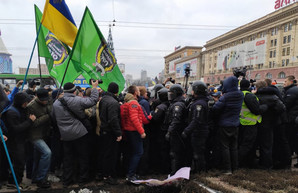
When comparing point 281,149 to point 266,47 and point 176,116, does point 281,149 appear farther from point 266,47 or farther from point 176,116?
point 266,47

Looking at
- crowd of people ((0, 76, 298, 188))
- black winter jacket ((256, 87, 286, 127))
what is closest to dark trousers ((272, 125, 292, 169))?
crowd of people ((0, 76, 298, 188))

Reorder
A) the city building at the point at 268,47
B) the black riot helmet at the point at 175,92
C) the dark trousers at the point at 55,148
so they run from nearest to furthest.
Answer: the black riot helmet at the point at 175,92 → the dark trousers at the point at 55,148 → the city building at the point at 268,47

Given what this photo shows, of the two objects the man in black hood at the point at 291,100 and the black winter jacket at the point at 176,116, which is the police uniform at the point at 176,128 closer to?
the black winter jacket at the point at 176,116

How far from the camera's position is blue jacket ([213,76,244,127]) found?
4.21 meters

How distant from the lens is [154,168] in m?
4.96

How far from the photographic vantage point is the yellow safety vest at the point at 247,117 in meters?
4.54

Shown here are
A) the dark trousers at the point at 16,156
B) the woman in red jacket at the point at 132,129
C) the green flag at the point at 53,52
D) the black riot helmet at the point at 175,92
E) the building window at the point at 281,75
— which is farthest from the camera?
the building window at the point at 281,75

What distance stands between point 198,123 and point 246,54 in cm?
5578

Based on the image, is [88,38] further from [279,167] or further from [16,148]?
[279,167]

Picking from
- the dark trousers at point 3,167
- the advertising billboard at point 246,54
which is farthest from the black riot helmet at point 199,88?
the advertising billboard at point 246,54

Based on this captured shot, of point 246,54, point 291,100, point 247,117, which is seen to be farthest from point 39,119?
point 246,54

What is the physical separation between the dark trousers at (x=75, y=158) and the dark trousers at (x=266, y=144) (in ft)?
12.4

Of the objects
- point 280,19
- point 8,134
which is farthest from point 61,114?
point 280,19

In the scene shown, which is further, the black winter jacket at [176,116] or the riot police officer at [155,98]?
the riot police officer at [155,98]
